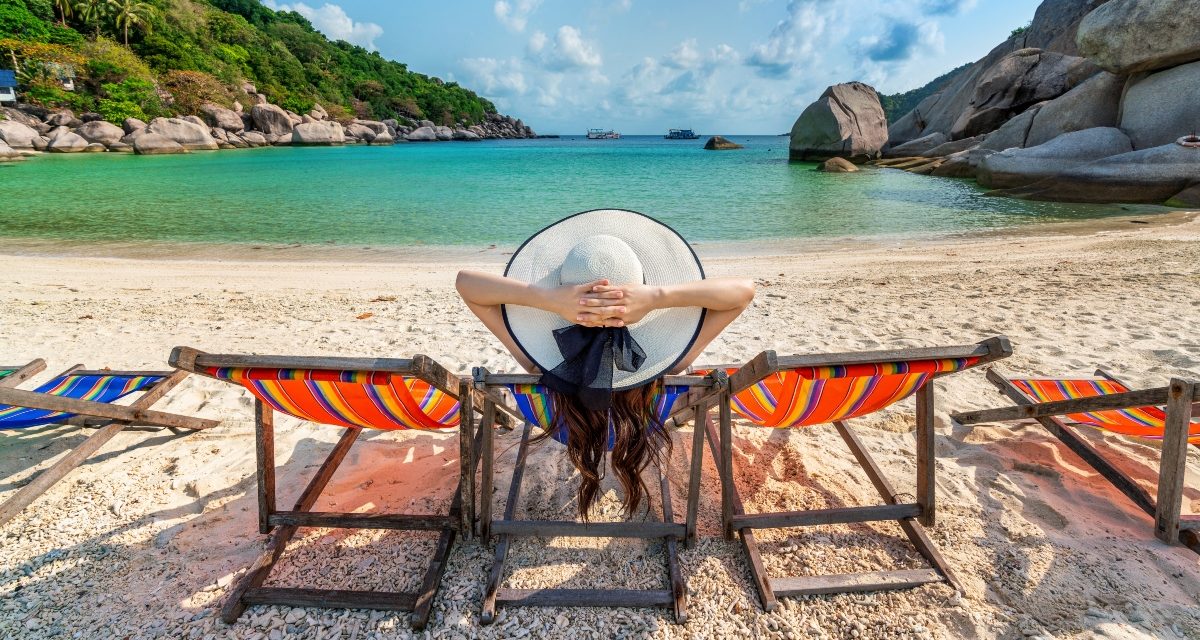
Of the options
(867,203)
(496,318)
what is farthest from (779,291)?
(867,203)

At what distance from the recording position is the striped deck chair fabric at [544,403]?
1.94 m

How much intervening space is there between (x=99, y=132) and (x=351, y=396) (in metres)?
44.6

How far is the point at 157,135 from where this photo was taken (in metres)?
34.0

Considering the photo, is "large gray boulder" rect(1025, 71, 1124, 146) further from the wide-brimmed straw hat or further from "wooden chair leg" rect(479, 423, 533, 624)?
"wooden chair leg" rect(479, 423, 533, 624)

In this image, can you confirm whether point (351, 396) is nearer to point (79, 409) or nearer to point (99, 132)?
point (79, 409)

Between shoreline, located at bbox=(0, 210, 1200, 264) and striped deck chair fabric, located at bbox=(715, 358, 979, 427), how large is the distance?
7.19 m

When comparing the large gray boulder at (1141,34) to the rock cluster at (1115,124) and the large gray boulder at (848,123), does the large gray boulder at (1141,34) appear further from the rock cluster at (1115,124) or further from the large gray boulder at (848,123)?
the large gray boulder at (848,123)

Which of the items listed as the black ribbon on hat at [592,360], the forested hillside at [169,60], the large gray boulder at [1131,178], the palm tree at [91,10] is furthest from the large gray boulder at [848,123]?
the palm tree at [91,10]

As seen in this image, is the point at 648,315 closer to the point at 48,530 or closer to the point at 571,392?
the point at 571,392

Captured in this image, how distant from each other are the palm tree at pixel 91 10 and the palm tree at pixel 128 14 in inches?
21.3

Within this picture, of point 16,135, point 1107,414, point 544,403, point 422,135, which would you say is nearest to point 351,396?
point 544,403

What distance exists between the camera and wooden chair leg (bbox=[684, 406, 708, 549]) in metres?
2.10

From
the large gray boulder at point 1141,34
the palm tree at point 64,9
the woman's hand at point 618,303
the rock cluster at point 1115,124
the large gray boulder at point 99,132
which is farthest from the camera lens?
the palm tree at point 64,9

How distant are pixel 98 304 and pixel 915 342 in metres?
7.81
